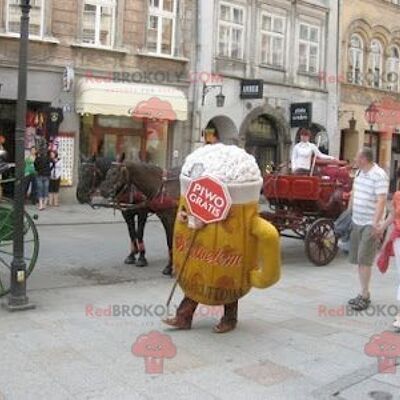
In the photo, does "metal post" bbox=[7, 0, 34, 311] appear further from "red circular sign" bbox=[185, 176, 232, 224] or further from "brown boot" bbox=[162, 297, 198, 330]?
"red circular sign" bbox=[185, 176, 232, 224]

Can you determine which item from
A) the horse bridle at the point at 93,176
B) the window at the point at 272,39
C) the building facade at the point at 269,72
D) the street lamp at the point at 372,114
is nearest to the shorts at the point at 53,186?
the building facade at the point at 269,72

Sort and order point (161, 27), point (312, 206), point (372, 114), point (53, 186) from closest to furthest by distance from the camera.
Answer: point (312, 206), point (53, 186), point (161, 27), point (372, 114)

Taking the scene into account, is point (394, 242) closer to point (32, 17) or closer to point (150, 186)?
point (150, 186)

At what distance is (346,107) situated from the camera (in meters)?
28.3

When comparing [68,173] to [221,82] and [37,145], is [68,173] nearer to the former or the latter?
[37,145]

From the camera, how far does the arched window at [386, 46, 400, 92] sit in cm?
3084

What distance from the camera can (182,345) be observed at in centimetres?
602

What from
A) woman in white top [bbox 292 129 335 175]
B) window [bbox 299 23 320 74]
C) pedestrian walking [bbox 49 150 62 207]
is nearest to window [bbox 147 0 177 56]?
pedestrian walking [bbox 49 150 62 207]

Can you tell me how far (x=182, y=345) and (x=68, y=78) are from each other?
551 inches

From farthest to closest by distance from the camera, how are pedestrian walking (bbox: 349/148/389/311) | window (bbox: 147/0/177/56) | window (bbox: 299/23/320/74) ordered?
window (bbox: 299/23/320/74), window (bbox: 147/0/177/56), pedestrian walking (bbox: 349/148/389/311)

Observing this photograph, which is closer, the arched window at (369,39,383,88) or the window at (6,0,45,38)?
the window at (6,0,45,38)

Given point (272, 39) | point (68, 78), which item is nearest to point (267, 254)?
point (68, 78)

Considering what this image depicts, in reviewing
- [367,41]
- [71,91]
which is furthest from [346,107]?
[71,91]

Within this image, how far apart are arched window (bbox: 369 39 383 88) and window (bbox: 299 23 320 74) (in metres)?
3.89
